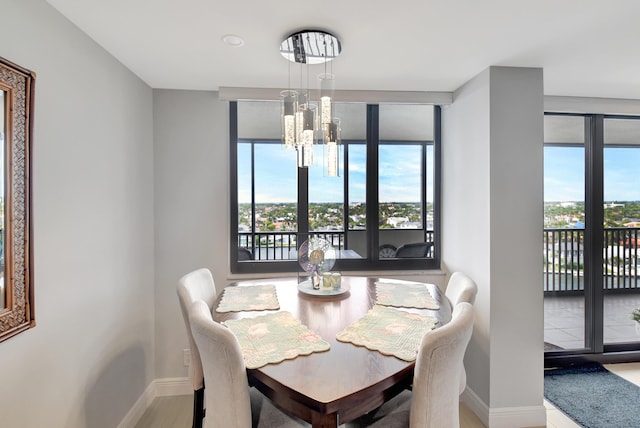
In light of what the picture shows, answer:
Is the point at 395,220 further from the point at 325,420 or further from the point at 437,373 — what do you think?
the point at 325,420

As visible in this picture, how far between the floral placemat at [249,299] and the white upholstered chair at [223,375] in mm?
546

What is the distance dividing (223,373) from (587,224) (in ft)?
10.6

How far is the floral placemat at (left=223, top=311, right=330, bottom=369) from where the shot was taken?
49.3 inches

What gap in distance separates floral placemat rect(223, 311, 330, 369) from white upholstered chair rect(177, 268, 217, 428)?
9.7 inches

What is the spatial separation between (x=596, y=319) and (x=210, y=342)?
11.0ft

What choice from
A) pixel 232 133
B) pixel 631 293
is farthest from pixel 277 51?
pixel 631 293

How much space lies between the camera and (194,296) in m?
1.86

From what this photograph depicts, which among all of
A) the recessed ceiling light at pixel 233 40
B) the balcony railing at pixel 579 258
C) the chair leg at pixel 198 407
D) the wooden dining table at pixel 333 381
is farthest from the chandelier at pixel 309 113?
the balcony railing at pixel 579 258

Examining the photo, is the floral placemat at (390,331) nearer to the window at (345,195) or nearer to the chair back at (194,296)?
the chair back at (194,296)

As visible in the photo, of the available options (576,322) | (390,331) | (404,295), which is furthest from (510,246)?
(576,322)

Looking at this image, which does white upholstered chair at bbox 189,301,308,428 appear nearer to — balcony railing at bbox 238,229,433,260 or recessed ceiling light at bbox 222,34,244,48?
recessed ceiling light at bbox 222,34,244,48

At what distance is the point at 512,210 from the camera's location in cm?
221

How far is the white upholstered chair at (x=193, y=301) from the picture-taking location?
64.5 inches

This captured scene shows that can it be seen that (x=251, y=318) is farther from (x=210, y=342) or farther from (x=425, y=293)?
(x=425, y=293)
